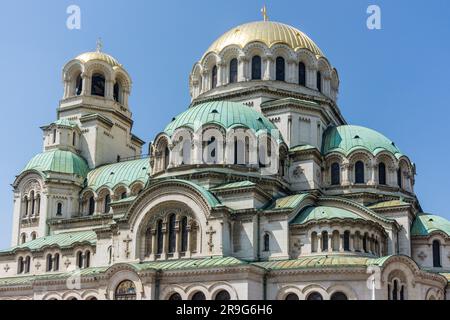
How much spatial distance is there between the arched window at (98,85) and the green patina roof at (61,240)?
1456cm

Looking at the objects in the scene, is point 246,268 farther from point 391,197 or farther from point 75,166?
point 75,166

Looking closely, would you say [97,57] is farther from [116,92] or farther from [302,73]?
[302,73]

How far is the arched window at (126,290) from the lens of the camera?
138ft

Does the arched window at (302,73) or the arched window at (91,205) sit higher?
the arched window at (302,73)

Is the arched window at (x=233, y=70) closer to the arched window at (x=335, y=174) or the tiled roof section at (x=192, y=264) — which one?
the arched window at (x=335, y=174)

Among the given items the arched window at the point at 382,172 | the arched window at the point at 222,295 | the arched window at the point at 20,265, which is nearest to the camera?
the arched window at the point at 222,295

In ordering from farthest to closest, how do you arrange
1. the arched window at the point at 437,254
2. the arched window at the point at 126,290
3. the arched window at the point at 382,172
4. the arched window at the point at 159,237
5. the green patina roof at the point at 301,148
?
the arched window at the point at 382,172
the green patina roof at the point at 301,148
the arched window at the point at 437,254
the arched window at the point at 159,237
the arched window at the point at 126,290

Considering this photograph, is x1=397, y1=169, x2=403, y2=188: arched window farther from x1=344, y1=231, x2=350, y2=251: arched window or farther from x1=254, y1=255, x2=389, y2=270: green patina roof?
x1=254, y1=255, x2=389, y2=270: green patina roof

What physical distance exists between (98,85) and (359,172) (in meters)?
25.6

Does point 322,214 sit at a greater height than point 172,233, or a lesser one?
greater

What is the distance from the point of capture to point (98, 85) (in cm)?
6431

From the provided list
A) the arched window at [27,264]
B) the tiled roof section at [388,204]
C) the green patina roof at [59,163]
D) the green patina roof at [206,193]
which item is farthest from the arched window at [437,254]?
the arched window at [27,264]

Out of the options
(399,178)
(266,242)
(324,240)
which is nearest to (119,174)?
(266,242)
